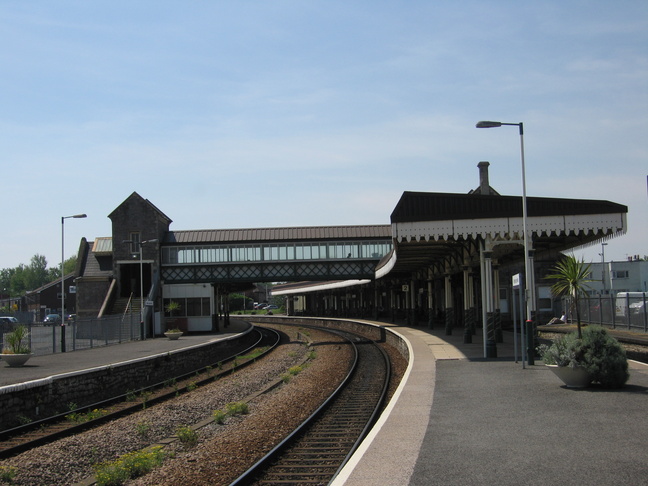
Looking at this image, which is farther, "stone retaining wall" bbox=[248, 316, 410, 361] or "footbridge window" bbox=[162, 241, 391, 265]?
"footbridge window" bbox=[162, 241, 391, 265]

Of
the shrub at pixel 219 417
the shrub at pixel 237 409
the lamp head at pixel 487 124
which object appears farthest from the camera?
the lamp head at pixel 487 124

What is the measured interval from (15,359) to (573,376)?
56.4 feet

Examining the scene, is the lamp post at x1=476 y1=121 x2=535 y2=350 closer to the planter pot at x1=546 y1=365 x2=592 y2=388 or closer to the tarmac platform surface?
the tarmac platform surface

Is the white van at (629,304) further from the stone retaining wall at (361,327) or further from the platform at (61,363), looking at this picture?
the platform at (61,363)

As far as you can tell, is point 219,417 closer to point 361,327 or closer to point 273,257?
point 361,327

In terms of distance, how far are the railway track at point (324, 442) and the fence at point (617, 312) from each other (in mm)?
15672

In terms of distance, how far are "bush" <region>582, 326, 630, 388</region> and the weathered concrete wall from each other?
11.5 meters

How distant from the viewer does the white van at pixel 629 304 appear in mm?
30797

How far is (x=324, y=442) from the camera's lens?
38.2ft

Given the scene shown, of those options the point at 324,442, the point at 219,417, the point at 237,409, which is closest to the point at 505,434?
the point at 324,442

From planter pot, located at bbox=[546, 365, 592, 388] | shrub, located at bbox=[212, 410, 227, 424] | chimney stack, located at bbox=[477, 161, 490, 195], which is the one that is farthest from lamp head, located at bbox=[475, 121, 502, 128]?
chimney stack, located at bbox=[477, 161, 490, 195]

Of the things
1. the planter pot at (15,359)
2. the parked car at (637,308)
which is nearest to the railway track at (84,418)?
the planter pot at (15,359)

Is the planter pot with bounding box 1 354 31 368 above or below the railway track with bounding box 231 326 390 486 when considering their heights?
above

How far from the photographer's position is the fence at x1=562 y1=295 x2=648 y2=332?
99.9 feet
